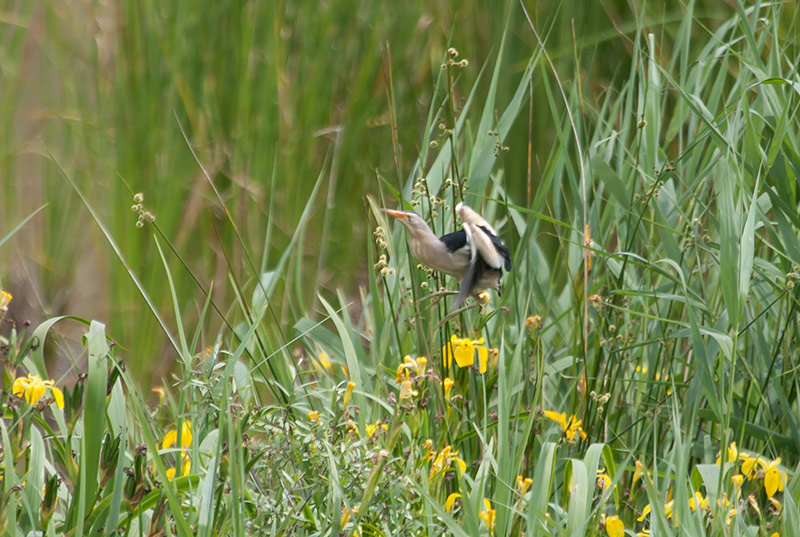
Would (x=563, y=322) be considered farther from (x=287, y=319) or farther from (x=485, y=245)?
(x=485, y=245)

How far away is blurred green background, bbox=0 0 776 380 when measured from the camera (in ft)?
8.89

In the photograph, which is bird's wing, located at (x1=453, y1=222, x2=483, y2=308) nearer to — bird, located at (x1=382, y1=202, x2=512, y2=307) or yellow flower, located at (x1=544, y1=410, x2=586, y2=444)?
bird, located at (x1=382, y1=202, x2=512, y2=307)

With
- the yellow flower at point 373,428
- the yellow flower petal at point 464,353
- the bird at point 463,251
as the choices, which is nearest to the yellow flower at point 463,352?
the yellow flower petal at point 464,353

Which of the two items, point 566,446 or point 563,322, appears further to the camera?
point 563,322


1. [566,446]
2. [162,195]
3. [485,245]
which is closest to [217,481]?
[485,245]

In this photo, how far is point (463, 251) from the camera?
1153 mm

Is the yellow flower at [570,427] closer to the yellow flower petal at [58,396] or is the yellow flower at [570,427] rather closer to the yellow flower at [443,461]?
the yellow flower at [443,461]

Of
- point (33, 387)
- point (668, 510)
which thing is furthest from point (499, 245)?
point (33, 387)

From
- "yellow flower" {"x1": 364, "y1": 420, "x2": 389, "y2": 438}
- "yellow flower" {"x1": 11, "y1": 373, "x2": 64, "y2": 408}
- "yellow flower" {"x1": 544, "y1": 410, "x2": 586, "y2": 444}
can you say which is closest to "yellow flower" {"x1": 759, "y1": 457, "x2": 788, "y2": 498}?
"yellow flower" {"x1": 544, "y1": 410, "x2": 586, "y2": 444}

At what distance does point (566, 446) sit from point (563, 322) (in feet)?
1.47

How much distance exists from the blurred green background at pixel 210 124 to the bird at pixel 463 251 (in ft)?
4.88

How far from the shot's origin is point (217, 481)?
1.26 m

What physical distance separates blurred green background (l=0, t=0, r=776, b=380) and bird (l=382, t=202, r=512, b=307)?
1487 mm

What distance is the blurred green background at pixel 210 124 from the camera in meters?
2.71
